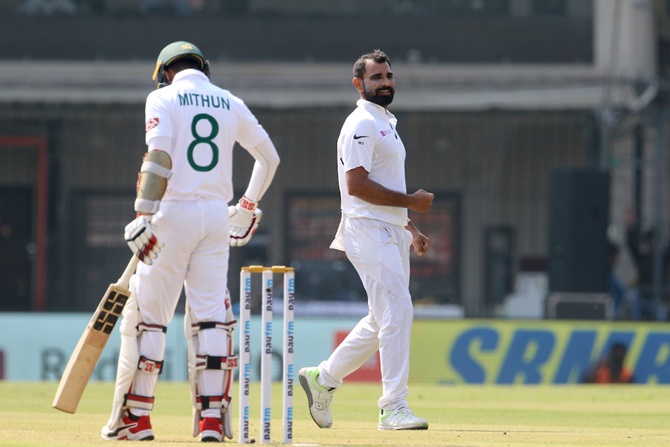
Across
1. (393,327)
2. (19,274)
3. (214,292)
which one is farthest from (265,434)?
(19,274)

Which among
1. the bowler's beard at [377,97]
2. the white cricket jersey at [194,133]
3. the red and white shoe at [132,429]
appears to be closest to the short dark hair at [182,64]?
the white cricket jersey at [194,133]

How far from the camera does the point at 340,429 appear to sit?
7.34 meters

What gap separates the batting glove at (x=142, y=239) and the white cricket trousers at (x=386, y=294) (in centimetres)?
142

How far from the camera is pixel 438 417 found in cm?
880

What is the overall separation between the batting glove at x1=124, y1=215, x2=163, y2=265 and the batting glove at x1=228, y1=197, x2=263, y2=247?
749 mm

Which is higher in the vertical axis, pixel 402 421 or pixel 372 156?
pixel 372 156

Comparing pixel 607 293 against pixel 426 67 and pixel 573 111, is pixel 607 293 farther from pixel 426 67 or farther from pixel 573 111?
pixel 426 67

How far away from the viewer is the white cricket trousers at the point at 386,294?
281 inches

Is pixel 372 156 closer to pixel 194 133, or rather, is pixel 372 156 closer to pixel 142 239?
pixel 194 133

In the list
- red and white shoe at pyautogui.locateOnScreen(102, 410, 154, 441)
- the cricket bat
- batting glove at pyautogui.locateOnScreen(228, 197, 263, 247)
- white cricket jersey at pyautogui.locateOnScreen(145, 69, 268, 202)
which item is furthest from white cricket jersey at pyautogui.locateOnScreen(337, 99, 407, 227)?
red and white shoe at pyautogui.locateOnScreen(102, 410, 154, 441)

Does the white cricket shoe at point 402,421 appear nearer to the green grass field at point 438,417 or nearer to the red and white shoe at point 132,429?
the green grass field at point 438,417

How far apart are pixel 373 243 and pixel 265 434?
61.1 inches

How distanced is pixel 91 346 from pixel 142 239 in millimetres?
756

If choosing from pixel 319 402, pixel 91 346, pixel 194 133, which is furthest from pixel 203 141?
pixel 319 402
